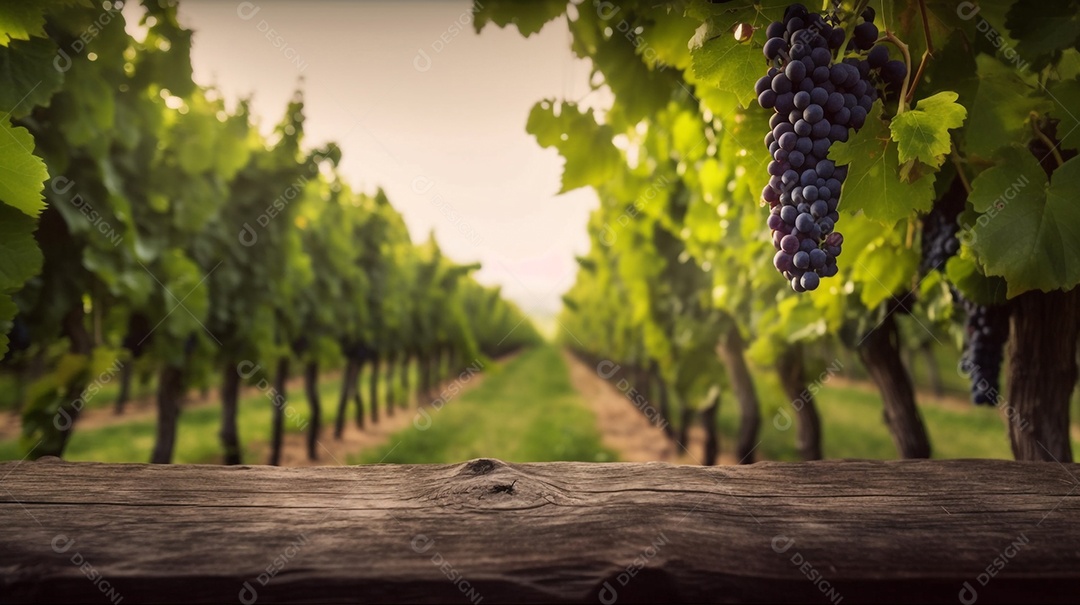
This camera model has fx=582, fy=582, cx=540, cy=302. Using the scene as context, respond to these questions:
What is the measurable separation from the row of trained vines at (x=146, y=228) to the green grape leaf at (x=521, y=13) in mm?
1235

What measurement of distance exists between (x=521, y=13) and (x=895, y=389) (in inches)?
128

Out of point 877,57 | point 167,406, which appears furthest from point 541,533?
point 167,406

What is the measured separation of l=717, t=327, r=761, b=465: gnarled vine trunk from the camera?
6770 millimetres

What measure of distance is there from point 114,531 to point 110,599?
0.19 meters

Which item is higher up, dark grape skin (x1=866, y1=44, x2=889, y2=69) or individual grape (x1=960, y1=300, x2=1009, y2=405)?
dark grape skin (x1=866, y1=44, x2=889, y2=69)

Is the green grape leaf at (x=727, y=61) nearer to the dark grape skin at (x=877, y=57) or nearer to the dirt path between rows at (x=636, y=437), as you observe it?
the dark grape skin at (x=877, y=57)

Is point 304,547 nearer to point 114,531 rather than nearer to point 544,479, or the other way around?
point 114,531

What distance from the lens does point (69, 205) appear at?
3654mm

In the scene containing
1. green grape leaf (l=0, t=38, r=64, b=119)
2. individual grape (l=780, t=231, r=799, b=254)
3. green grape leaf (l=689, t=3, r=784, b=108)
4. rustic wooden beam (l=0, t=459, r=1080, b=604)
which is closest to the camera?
rustic wooden beam (l=0, t=459, r=1080, b=604)

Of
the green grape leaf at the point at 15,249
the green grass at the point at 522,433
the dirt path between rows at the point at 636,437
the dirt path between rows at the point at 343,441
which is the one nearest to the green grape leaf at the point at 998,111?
the green grape leaf at the point at 15,249

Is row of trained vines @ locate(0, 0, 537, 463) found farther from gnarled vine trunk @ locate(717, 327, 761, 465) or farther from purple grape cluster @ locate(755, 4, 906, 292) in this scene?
gnarled vine trunk @ locate(717, 327, 761, 465)

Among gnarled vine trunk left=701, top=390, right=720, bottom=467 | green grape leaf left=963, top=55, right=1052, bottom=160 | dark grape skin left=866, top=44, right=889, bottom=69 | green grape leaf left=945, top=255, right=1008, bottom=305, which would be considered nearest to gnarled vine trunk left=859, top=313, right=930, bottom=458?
green grape leaf left=945, top=255, right=1008, bottom=305

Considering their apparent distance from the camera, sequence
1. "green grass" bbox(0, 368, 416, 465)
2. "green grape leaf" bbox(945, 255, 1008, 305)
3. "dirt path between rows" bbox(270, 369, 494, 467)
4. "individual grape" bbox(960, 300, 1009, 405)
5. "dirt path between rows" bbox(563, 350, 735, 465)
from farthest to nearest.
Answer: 1. "dirt path between rows" bbox(270, 369, 494, 467)
2. "dirt path between rows" bbox(563, 350, 735, 465)
3. "green grass" bbox(0, 368, 416, 465)
4. "individual grape" bbox(960, 300, 1009, 405)
5. "green grape leaf" bbox(945, 255, 1008, 305)

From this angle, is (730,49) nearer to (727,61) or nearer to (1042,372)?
(727,61)
